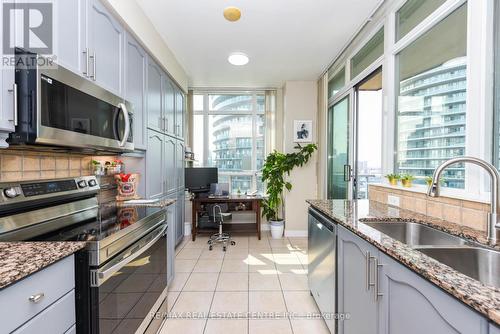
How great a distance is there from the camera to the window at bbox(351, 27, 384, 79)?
253 cm

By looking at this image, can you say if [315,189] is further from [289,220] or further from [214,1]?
[214,1]

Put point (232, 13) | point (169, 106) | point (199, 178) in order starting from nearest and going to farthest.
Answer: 1. point (232, 13)
2. point (169, 106)
3. point (199, 178)

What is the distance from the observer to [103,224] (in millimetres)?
1541

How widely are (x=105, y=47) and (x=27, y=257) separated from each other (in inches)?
60.5

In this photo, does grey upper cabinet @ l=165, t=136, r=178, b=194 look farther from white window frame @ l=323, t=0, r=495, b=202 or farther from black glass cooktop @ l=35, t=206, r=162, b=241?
white window frame @ l=323, t=0, r=495, b=202

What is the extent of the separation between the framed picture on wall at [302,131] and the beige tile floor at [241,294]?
1830mm

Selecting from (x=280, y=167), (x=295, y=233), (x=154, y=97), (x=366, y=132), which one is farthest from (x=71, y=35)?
(x=295, y=233)

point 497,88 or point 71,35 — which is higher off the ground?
point 71,35

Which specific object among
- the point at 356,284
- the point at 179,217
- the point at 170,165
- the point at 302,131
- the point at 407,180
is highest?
the point at 302,131

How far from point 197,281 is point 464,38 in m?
2.98

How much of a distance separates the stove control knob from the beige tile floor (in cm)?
138

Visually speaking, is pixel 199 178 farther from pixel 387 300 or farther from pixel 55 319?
pixel 387 300

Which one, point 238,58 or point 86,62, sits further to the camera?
point 238,58

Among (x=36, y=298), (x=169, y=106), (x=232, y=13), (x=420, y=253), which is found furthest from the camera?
(x=169, y=106)
